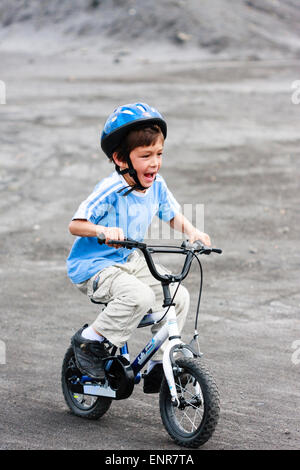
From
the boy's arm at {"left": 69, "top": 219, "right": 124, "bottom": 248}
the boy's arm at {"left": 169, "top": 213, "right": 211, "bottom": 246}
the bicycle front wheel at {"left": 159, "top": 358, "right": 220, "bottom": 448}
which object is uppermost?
the boy's arm at {"left": 69, "top": 219, "right": 124, "bottom": 248}

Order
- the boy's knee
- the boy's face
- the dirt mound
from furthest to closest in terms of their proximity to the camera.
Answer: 1. the dirt mound
2. the boy's face
3. the boy's knee

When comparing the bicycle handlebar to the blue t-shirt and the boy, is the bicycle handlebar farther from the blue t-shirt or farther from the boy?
the blue t-shirt

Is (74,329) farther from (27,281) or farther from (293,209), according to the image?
(293,209)

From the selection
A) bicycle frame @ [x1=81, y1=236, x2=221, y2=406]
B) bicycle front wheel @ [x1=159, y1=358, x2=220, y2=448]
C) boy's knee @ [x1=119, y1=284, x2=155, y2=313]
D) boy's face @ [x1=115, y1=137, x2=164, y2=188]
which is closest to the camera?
bicycle front wheel @ [x1=159, y1=358, x2=220, y2=448]

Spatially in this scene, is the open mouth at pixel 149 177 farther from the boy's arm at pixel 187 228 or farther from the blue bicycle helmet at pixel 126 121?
the boy's arm at pixel 187 228

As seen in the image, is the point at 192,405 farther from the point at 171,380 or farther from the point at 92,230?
the point at 92,230

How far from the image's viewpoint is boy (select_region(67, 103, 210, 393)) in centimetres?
441

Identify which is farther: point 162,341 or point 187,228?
point 187,228

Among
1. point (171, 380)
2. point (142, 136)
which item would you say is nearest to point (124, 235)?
point (142, 136)

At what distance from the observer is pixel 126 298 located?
437 centimetres

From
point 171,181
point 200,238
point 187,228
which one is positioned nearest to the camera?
point 200,238

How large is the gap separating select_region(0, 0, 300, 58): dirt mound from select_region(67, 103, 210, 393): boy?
20.5m

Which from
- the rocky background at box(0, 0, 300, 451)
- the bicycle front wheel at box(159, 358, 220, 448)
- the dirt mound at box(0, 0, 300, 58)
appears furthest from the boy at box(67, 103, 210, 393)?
the dirt mound at box(0, 0, 300, 58)

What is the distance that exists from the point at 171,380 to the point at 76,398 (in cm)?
93
